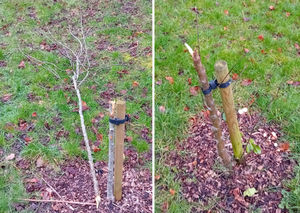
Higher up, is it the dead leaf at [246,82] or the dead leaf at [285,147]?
the dead leaf at [246,82]

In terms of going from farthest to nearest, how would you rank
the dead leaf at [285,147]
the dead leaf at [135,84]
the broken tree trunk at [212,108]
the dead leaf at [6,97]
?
the dead leaf at [135,84], the dead leaf at [6,97], the dead leaf at [285,147], the broken tree trunk at [212,108]

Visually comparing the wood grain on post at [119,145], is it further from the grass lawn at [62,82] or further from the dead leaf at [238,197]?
the dead leaf at [238,197]

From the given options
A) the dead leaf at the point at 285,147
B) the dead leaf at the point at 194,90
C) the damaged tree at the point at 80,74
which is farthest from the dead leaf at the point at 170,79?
the dead leaf at the point at 285,147

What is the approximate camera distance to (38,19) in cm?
494

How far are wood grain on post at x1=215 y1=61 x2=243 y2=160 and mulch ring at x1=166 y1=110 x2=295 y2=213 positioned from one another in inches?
6.0

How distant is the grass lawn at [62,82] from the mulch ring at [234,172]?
1.39ft

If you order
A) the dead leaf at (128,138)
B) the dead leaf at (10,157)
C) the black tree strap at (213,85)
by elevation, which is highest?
the black tree strap at (213,85)

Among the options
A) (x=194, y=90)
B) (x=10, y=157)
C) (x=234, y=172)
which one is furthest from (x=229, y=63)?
(x=10, y=157)

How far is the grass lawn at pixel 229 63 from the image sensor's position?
2661 millimetres

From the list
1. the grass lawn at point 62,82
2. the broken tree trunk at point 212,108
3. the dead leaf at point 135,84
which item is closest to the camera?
the broken tree trunk at point 212,108

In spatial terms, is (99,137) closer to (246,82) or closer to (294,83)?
(246,82)

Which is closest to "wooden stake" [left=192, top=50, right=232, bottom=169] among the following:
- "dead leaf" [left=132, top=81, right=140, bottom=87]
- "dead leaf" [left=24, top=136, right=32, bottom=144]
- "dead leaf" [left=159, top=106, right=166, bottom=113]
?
"dead leaf" [left=159, top=106, right=166, bottom=113]

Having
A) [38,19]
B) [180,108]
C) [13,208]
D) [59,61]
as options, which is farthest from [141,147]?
[38,19]

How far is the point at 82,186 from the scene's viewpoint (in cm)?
257
